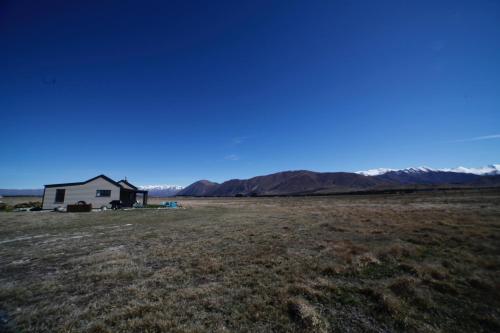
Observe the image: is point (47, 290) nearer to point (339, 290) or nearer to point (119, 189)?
point (339, 290)

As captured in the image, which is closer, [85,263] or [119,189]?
[85,263]

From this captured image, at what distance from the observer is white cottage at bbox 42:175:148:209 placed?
Result: 3531 centimetres

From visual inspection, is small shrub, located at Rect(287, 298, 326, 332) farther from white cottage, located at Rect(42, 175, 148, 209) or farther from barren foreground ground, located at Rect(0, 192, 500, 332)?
white cottage, located at Rect(42, 175, 148, 209)

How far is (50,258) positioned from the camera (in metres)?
9.83

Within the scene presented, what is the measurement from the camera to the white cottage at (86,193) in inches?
1390

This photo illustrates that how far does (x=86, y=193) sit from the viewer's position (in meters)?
36.6

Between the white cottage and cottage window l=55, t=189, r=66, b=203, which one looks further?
cottage window l=55, t=189, r=66, b=203

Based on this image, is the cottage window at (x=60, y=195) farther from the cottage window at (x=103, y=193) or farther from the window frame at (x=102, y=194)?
the cottage window at (x=103, y=193)

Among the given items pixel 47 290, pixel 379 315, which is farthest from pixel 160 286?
pixel 379 315

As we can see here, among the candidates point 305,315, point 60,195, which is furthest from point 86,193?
point 305,315

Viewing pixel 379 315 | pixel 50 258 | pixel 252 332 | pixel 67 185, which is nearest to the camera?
pixel 252 332

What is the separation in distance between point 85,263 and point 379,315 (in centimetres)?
1105

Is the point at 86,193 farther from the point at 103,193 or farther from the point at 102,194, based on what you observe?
the point at 103,193

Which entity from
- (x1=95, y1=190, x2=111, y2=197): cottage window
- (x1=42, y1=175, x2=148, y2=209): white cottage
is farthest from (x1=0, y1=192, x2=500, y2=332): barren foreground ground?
(x1=95, y1=190, x2=111, y2=197): cottage window
